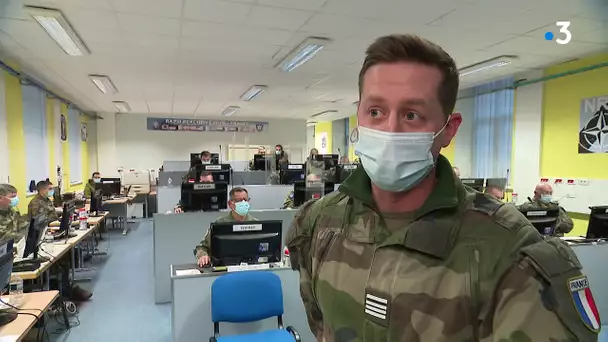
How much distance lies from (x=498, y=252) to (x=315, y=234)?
45 cm

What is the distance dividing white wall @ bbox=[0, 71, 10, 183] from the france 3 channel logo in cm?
683

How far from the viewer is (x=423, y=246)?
77cm

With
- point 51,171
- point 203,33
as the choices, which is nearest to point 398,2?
Result: point 203,33

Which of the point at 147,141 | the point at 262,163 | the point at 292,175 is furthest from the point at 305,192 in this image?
the point at 147,141

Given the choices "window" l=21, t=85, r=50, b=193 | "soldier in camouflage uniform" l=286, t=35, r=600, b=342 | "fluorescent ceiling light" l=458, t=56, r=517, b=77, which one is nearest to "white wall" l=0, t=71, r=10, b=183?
"window" l=21, t=85, r=50, b=193

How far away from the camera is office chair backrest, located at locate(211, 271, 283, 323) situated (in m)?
2.60

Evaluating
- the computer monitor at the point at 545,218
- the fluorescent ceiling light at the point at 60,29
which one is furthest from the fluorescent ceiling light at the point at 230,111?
the computer monitor at the point at 545,218

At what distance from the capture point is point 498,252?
710 millimetres

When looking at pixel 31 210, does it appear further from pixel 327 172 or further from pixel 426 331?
pixel 426 331

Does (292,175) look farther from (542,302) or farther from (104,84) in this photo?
(542,302)

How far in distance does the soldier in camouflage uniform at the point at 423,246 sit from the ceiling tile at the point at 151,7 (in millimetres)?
3137

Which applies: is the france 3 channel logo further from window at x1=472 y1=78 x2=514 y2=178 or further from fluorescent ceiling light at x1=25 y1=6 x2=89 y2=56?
fluorescent ceiling light at x1=25 y1=6 x2=89 y2=56

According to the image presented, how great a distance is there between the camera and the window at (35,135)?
628 centimetres

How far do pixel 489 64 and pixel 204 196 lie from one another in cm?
440
